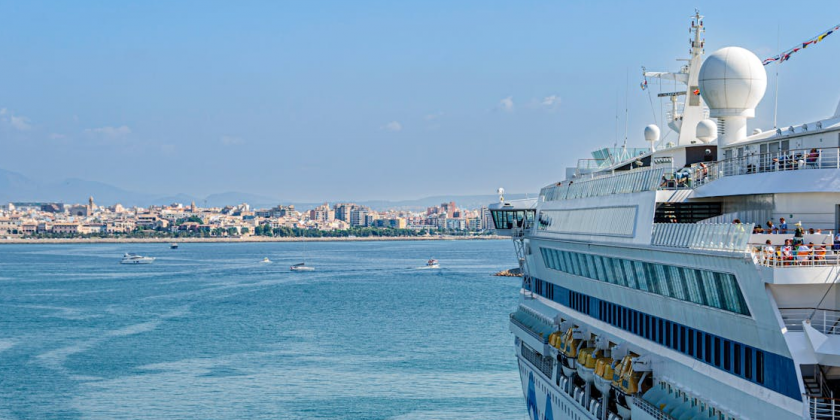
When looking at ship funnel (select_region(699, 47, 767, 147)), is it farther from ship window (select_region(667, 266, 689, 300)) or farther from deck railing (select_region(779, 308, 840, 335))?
deck railing (select_region(779, 308, 840, 335))

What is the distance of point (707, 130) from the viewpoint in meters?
26.9

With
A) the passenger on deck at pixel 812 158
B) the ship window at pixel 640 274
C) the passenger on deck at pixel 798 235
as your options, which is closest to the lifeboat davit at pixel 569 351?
the ship window at pixel 640 274

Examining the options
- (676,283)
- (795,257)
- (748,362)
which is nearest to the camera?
Result: (795,257)

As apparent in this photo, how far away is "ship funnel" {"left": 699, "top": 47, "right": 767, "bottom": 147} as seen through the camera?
913 inches

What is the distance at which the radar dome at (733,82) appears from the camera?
2317cm

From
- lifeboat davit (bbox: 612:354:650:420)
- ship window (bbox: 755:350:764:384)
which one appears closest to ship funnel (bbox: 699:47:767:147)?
lifeboat davit (bbox: 612:354:650:420)

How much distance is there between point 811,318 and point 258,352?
48.9m

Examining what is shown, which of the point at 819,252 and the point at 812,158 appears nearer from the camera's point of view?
the point at 819,252

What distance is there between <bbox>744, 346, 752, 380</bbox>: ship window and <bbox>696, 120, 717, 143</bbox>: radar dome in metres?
11.7

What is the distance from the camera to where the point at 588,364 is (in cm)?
2423

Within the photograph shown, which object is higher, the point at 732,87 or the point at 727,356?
the point at 732,87

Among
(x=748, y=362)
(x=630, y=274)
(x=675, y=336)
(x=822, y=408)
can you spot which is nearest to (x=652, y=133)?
(x=630, y=274)

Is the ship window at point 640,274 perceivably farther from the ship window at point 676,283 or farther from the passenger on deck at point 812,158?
the passenger on deck at point 812,158

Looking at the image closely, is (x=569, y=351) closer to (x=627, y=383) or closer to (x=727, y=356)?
(x=627, y=383)
